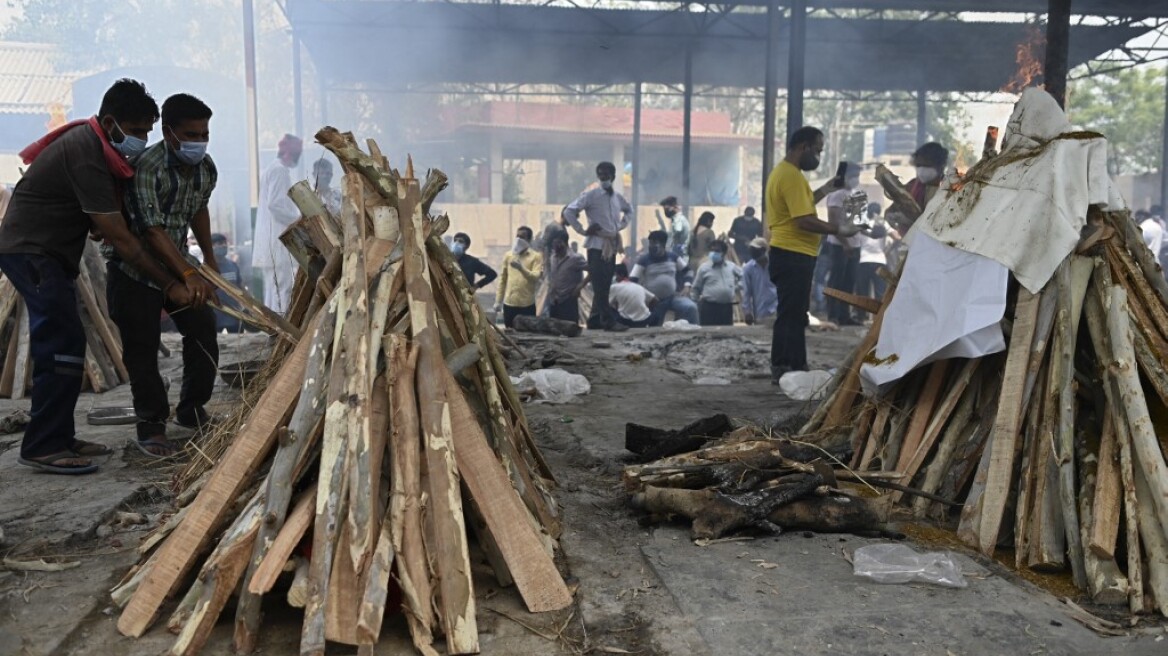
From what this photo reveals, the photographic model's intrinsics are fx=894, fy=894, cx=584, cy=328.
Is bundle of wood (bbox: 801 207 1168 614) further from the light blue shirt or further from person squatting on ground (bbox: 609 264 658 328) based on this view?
the light blue shirt

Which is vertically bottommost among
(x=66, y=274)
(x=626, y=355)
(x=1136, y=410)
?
(x=626, y=355)

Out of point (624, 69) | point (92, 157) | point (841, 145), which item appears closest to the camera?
Result: point (92, 157)

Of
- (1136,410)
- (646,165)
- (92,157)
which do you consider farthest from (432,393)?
(646,165)

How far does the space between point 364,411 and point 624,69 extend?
2092 centimetres

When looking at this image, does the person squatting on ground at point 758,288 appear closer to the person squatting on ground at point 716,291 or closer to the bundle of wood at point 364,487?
the person squatting on ground at point 716,291

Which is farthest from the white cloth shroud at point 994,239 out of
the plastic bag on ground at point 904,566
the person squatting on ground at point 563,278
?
the person squatting on ground at point 563,278

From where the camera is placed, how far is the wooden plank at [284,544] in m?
2.83

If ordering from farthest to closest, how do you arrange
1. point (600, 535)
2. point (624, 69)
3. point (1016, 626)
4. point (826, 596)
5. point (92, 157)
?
point (624, 69) → point (92, 157) → point (600, 535) → point (826, 596) → point (1016, 626)

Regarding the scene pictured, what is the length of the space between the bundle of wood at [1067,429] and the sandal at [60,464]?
13.3 feet

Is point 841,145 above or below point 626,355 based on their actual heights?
above

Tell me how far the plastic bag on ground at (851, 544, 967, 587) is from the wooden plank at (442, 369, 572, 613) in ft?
4.03

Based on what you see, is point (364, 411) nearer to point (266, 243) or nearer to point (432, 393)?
point (432, 393)

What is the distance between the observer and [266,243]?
32.4 ft

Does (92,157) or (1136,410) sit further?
(92,157)
